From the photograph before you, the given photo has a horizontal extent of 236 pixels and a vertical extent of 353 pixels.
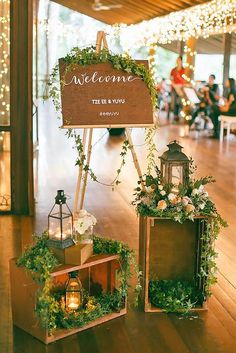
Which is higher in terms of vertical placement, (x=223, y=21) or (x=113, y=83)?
(x=223, y=21)

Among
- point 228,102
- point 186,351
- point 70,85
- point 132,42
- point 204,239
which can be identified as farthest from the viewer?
point 132,42

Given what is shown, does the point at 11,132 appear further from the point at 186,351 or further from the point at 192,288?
the point at 186,351

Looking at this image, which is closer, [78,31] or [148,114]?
[148,114]

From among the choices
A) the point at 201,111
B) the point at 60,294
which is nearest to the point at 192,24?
the point at 201,111

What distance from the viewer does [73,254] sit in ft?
12.3

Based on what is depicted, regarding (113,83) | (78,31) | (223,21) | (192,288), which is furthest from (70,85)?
(78,31)

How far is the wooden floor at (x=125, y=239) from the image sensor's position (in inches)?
147

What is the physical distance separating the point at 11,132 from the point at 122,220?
146 centimetres

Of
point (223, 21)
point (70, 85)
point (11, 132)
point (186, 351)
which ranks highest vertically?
point (223, 21)

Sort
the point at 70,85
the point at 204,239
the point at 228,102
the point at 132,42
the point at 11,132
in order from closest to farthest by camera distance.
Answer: the point at 204,239 → the point at 70,85 → the point at 11,132 → the point at 228,102 → the point at 132,42

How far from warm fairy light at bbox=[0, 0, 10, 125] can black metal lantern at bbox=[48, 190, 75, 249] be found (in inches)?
112

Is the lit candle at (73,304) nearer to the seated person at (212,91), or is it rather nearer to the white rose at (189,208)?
the white rose at (189,208)

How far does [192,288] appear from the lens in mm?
4309

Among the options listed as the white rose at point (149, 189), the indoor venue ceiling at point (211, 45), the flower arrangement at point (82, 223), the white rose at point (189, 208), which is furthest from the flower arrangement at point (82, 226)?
the indoor venue ceiling at point (211, 45)
